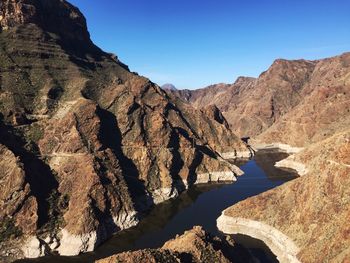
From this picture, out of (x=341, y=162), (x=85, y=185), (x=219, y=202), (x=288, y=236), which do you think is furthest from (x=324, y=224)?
(x=85, y=185)

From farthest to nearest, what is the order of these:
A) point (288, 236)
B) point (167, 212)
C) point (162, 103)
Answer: point (162, 103)
point (167, 212)
point (288, 236)

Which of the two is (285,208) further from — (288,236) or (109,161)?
(109,161)

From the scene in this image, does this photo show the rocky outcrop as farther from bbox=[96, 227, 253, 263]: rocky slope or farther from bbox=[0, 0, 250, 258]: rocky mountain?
bbox=[0, 0, 250, 258]: rocky mountain

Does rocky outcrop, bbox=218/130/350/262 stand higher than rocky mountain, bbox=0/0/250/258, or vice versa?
rocky mountain, bbox=0/0/250/258

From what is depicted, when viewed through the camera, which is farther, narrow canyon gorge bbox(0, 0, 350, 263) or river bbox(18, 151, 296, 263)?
river bbox(18, 151, 296, 263)

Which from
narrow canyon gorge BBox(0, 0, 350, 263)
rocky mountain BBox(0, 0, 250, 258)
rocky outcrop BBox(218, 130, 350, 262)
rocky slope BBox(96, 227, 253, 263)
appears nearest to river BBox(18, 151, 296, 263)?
narrow canyon gorge BBox(0, 0, 350, 263)

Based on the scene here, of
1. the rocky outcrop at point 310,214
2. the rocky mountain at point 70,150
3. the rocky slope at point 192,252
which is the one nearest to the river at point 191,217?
the rocky mountain at point 70,150

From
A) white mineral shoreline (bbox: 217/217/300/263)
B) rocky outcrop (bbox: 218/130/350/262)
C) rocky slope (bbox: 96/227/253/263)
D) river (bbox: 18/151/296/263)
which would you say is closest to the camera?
rocky slope (bbox: 96/227/253/263)
